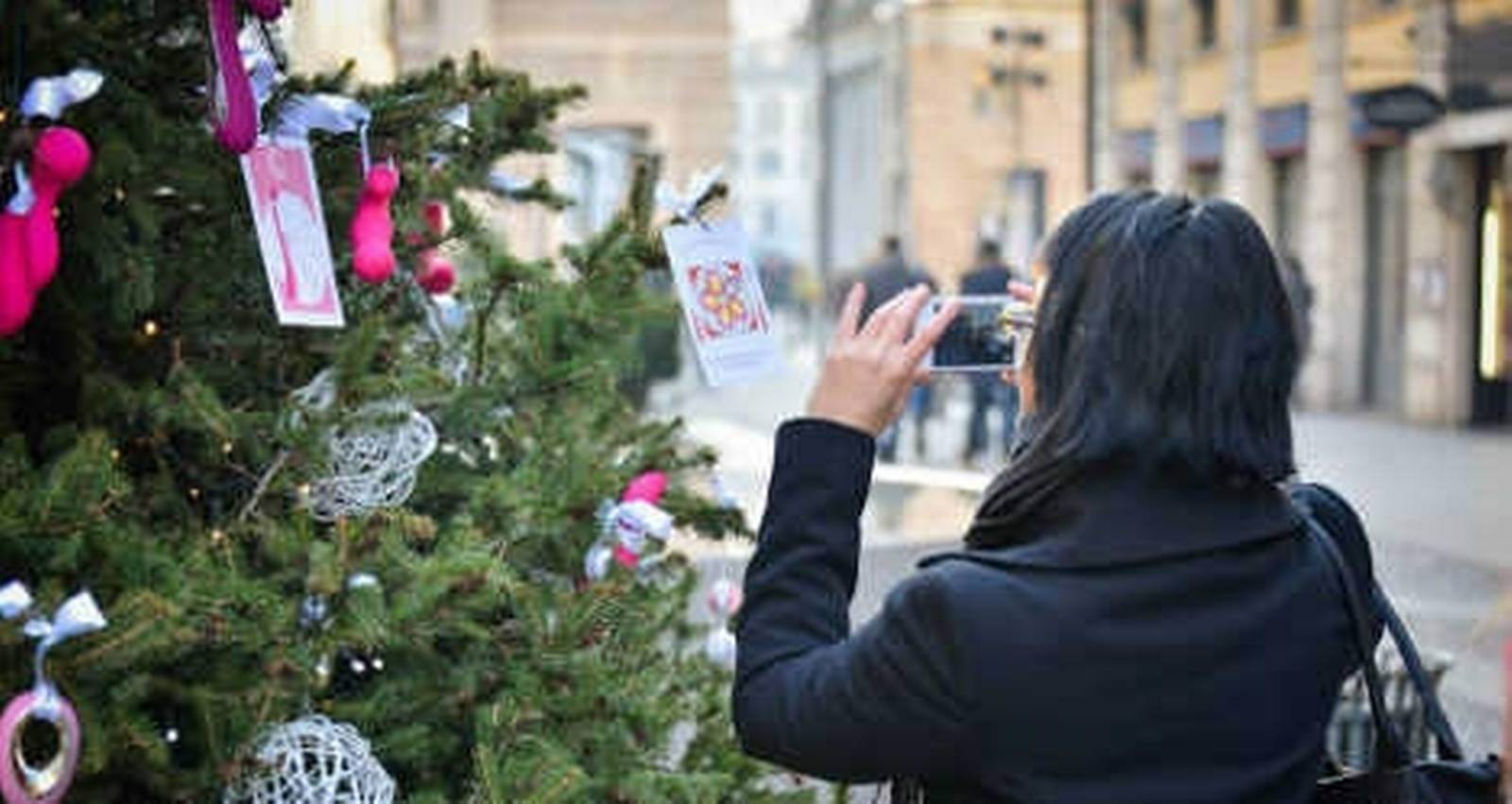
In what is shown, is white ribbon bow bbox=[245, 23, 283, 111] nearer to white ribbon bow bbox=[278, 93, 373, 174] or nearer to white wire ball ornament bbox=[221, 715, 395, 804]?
white ribbon bow bbox=[278, 93, 373, 174]

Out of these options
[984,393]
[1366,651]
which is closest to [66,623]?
[1366,651]

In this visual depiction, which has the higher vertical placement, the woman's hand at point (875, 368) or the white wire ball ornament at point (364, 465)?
the woman's hand at point (875, 368)

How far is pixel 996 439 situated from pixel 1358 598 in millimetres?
15750

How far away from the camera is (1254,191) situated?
25203 millimetres

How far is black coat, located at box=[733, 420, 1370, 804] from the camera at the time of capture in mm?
1681

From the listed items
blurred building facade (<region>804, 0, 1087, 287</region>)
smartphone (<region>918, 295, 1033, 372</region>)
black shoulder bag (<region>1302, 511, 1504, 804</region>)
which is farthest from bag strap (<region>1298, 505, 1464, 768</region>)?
blurred building facade (<region>804, 0, 1087, 287</region>)

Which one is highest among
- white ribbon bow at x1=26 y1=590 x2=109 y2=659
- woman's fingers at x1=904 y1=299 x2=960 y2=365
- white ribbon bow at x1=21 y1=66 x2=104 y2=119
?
white ribbon bow at x1=21 y1=66 x2=104 y2=119

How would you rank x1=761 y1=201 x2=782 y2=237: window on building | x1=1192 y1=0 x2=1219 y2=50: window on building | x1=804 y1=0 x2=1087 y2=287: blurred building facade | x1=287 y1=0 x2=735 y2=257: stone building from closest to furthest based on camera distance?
x1=1192 y1=0 x2=1219 y2=50: window on building
x1=287 y1=0 x2=735 y2=257: stone building
x1=804 y1=0 x2=1087 y2=287: blurred building facade
x1=761 y1=201 x2=782 y2=237: window on building

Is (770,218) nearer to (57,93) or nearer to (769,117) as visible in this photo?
(769,117)

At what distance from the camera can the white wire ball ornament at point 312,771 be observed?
2455 millimetres

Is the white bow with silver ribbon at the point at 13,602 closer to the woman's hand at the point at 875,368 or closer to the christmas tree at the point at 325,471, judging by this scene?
the christmas tree at the point at 325,471

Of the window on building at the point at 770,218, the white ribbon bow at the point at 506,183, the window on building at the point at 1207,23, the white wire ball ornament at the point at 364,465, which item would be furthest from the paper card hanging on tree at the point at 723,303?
the window on building at the point at 770,218

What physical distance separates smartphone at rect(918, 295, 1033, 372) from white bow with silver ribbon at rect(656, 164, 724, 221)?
0.62m

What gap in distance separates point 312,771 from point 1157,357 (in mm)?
1265
